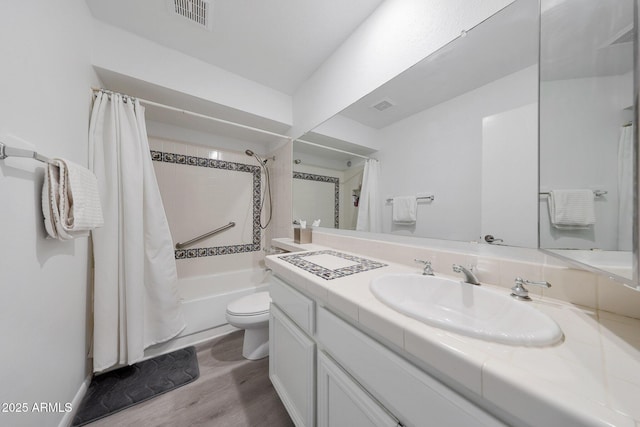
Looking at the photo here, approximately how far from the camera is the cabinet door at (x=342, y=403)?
56 centimetres

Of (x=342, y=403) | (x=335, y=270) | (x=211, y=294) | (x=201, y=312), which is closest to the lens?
(x=342, y=403)

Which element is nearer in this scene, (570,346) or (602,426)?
(602,426)

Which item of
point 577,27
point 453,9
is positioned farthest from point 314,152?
point 577,27

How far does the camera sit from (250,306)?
1519mm

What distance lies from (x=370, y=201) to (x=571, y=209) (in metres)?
0.84

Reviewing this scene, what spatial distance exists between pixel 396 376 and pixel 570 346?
35 centimetres

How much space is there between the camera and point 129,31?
4.53 ft

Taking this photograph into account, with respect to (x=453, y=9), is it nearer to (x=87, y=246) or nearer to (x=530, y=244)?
(x=530, y=244)

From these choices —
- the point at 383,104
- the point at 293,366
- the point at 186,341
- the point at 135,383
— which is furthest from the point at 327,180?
the point at 135,383

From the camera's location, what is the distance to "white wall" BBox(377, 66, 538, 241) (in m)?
0.79

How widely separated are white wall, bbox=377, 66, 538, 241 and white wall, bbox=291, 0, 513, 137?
28 centimetres

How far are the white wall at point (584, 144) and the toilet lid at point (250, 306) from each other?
5.02ft

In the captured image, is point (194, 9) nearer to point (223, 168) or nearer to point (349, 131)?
point (349, 131)

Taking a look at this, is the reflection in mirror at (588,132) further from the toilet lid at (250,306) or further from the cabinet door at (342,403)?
the toilet lid at (250,306)
